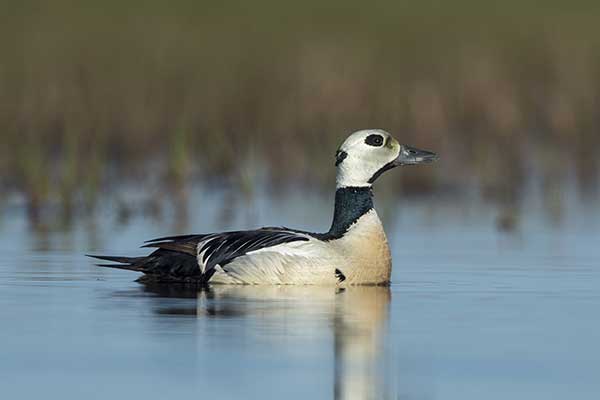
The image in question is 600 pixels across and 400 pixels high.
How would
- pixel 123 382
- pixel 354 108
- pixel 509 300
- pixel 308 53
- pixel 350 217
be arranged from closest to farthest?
pixel 123 382 < pixel 509 300 < pixel 350 217 < pixel 354 108 < pixel 308 53

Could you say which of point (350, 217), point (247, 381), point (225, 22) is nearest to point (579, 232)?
point (350, 217)

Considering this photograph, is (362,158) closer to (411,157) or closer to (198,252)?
(411,157)

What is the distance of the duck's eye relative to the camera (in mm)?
11750

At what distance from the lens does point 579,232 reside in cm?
1462

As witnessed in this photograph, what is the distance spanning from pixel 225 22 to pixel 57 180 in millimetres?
10336

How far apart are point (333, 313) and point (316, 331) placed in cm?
80

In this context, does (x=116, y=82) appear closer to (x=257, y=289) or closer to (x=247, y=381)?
(x=257, y=289)

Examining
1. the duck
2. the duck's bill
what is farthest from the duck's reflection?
the duck's bill

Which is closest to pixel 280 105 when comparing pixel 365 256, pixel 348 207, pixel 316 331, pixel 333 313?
pixel 348 207

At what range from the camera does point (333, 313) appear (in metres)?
9.76

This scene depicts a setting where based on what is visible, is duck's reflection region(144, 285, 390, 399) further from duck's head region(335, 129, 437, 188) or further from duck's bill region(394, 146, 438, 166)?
duck's bill region(394, 146, 438, 166)

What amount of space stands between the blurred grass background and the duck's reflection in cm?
496

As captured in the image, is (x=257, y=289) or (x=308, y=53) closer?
(x=257, y=289)

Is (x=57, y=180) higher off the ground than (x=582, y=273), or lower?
higher
